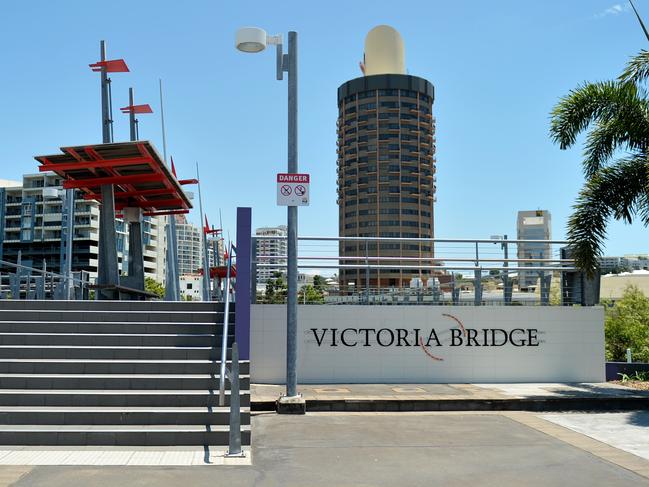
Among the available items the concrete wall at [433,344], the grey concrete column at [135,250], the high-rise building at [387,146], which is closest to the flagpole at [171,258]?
the grey concrete column at [135,250]

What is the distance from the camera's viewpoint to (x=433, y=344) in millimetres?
13859

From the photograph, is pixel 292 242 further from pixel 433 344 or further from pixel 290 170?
pixel 433 344

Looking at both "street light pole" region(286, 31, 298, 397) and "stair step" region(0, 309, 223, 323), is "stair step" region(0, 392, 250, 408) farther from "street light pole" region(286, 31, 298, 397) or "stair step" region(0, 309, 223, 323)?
"stair step" region(0, 309, 223, 323)

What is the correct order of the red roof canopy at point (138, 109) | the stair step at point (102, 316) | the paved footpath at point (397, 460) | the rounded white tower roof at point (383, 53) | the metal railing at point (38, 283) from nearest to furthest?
the paved footpath at point (397, 460), the stair step at point (102, 316), the metal railing at point (38, 283), the red roof canopy at point (138, 109), the rounded white tower roof at point (383, 53)

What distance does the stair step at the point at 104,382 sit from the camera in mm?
9508

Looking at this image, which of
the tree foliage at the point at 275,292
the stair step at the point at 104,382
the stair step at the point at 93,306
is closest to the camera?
the stair step at the point at 104,382

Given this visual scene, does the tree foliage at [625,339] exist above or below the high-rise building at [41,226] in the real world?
below

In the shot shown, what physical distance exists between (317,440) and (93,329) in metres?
4.45

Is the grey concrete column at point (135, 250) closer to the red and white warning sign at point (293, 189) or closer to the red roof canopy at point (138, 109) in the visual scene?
the red and white warning sign at point (293, 189)

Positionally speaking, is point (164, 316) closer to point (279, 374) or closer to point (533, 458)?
point (279, 374)

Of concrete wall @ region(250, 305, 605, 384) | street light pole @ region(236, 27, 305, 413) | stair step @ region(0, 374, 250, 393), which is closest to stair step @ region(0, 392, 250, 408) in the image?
stair step @ region(0, 374, 250, 393)

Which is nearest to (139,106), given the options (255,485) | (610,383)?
(610,383)

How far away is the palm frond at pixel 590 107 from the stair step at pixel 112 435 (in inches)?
349

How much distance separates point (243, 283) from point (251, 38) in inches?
161
